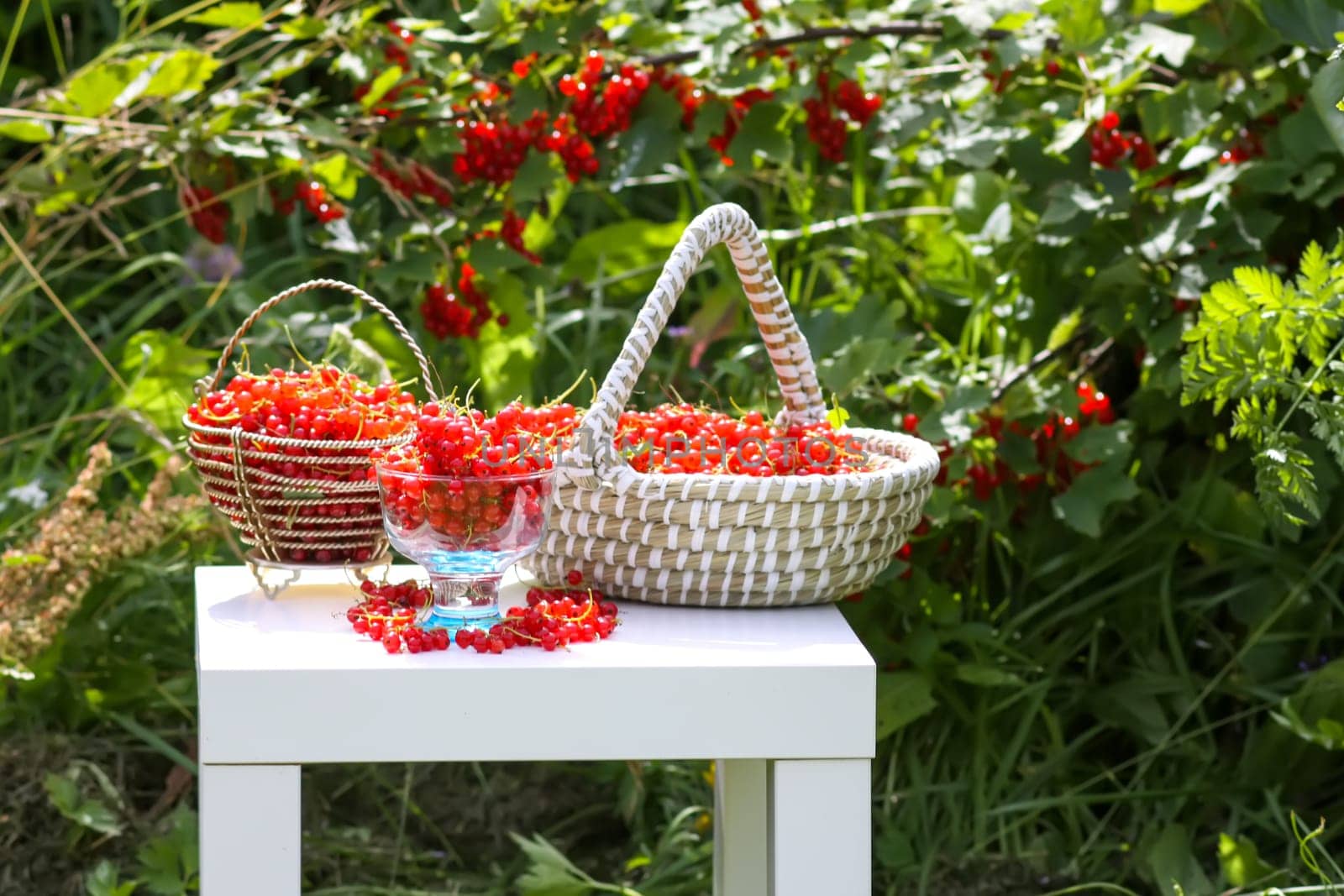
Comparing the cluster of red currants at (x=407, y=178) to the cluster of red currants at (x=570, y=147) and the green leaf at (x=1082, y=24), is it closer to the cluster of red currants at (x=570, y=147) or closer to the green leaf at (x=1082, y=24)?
the cluster of red currants at (x=570, y=147)

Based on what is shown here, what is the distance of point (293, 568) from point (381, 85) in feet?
2.43

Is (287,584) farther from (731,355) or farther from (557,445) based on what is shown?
(731,355)

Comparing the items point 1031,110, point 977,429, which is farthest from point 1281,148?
point 977,429

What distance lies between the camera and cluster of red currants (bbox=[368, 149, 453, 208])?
185 centimetres

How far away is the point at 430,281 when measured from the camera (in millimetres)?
1892

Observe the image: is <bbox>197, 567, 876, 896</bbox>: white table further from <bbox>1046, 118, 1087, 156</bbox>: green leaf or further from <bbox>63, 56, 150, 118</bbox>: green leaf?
<bbox>63, 56, 150, 118</bbox>: green leaf

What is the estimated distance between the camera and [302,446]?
120cm

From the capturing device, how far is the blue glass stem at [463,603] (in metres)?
1.14

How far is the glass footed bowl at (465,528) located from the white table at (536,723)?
5cm

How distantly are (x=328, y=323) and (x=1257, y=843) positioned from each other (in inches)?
48.9

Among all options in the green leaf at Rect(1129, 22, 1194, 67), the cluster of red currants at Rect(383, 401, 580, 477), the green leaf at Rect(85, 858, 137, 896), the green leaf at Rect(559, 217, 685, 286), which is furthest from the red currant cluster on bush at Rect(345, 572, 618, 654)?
the green leaf at Rect(559, 217, 685, 286)

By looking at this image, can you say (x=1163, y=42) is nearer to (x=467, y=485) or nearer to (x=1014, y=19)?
(x=1014, y=19)

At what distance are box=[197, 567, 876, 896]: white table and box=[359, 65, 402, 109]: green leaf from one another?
0.87 meters

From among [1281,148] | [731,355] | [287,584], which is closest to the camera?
[287,584]
